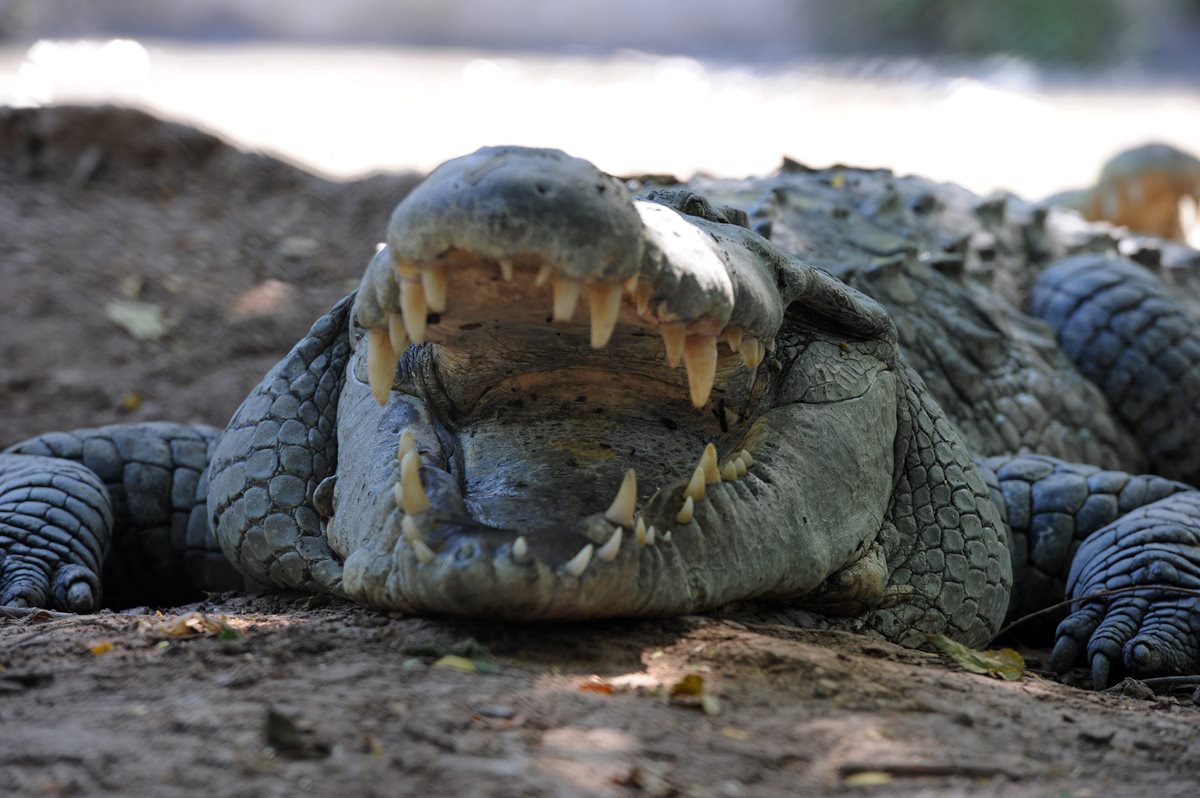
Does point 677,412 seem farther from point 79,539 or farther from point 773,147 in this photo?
point 773,147

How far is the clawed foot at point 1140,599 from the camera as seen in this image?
3.25 m

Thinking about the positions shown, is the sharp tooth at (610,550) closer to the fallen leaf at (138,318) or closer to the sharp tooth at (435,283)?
the sharp tooth at (435,283)

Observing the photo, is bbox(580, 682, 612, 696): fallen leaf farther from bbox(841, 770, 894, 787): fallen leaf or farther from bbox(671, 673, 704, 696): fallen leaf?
bbox(841, 770, 894, 787): fallen leaf

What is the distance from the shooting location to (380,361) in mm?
2549

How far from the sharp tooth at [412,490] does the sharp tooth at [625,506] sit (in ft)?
1.10

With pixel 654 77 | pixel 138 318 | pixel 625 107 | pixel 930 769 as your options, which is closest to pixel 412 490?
pixel 930 769

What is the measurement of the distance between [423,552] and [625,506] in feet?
1.18

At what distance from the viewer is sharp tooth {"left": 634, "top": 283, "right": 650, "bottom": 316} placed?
2.28m

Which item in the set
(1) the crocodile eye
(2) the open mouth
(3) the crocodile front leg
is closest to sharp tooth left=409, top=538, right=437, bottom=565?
(2) the open mouth

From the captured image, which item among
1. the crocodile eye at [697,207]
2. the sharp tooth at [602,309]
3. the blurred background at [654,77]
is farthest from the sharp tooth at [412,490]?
the blurred background at [654,77]

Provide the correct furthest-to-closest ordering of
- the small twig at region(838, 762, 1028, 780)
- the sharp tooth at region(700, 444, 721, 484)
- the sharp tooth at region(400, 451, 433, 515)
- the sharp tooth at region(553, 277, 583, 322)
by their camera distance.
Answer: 1. the sharp tooth at region(700, 444, 721, 484)
2. the sharp tooth at region(400, 451, 433, 515)
3. the sharp tooth at region(553, 277, 583, 322)
4. the small twig at region(838, 762, 1028, 780)

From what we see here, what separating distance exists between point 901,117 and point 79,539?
11.2 metres

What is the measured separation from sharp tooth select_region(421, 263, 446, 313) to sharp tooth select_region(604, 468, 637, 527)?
442 millimetres

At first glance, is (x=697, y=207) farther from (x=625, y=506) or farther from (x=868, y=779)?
(x=868, y=779)
